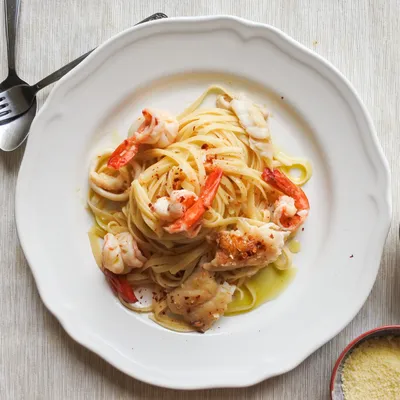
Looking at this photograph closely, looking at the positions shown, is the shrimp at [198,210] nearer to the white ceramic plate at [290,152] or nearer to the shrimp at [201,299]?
the shrimp at [201,299]

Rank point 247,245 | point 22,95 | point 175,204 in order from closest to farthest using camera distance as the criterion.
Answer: point 175,204, point 247,245, point 22,95

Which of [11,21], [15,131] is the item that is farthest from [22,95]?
[11,21]

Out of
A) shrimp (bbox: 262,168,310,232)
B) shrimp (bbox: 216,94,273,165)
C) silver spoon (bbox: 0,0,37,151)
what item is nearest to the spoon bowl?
silver spoon (bbox: 0,0,37,151)

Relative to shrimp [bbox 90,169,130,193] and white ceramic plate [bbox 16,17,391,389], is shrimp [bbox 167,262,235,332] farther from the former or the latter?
A: shrimp [bbox 90,169,130,193]

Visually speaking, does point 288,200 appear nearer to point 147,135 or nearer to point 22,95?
point 147,135

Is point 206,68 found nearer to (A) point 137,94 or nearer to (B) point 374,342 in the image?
(A) point 137,94

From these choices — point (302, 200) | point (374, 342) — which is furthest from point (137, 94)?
point (374, 342)
